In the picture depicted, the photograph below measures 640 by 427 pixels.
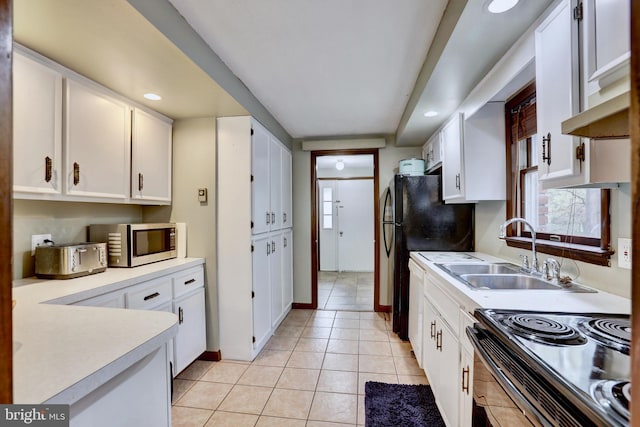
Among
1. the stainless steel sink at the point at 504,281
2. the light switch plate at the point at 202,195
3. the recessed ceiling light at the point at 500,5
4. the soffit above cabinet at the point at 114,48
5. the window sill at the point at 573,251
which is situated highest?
the recessed ceiling light at the point at 500,5

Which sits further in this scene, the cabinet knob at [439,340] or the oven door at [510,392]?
the cabinet knob at [439,340]

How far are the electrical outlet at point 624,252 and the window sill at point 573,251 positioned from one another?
0.15ft

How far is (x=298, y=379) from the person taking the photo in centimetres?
237

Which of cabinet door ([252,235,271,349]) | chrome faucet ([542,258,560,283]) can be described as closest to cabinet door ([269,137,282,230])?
cabinet door ([252,235,271,349])

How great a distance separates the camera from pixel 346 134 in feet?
Answer: 13.0

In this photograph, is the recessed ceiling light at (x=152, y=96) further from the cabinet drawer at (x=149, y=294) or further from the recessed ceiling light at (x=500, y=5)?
the recessed ceiling light at (x=500, y=5)

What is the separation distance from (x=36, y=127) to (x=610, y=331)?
102 inches

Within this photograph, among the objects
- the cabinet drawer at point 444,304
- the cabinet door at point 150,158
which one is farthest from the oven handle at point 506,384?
the cabinet door at point 150,158

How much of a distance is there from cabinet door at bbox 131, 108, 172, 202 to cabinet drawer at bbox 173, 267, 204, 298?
2.19ft

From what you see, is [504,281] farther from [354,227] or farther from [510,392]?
[354,227]

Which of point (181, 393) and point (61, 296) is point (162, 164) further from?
point (181, 393)

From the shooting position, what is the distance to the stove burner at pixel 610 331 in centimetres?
88

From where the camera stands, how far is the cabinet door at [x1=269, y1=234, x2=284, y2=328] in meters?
3.24

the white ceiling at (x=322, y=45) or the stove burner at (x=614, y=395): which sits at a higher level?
the white ceiling at (x=322, y=45)
